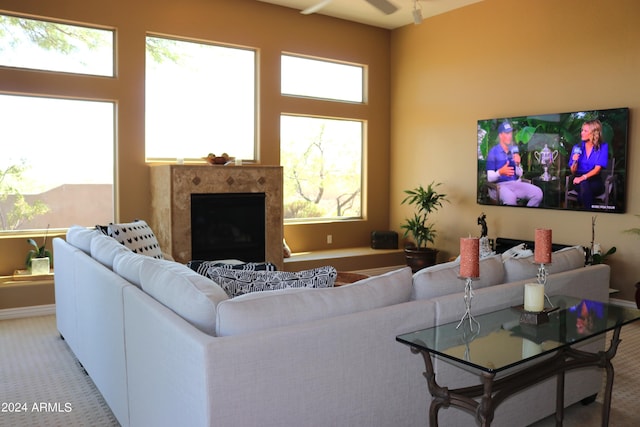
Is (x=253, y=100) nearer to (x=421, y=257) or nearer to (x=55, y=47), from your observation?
(x=55, y=47)

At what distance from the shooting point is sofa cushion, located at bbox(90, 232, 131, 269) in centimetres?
312

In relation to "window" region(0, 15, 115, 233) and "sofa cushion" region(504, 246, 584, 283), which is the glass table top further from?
"window" region(0, 15, 115, 233)

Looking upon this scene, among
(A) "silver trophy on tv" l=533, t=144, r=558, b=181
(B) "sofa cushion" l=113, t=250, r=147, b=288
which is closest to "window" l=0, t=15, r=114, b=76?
(B) "sofa cushion" l=113, t=250, r=147, b=288

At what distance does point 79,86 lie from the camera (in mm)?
5500

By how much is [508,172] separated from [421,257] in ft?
5.09

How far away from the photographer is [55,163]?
18.1 ft

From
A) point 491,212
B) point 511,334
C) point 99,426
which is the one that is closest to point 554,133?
point 491,212

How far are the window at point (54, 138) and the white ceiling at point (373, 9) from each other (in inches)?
93.8

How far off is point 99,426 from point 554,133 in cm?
514

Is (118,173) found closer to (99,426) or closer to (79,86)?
(79,86)

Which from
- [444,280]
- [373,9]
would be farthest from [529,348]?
[373,9]

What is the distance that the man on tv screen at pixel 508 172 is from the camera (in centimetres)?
612

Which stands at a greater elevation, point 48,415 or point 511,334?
point 511,334

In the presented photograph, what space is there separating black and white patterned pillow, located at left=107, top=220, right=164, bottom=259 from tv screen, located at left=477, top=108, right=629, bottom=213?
159 inches
